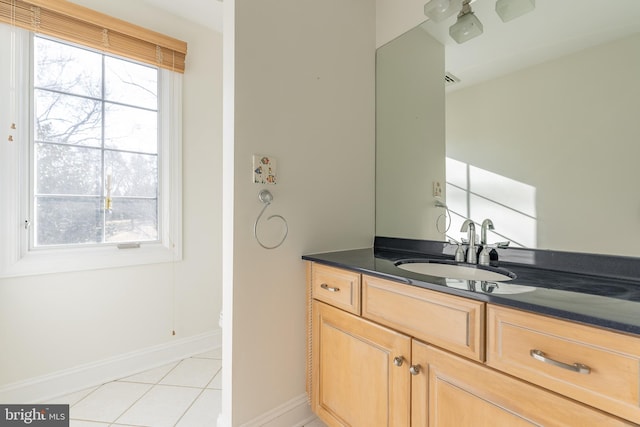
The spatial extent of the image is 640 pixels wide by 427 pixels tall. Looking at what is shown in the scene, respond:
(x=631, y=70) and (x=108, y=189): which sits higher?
(x=631, y=70)

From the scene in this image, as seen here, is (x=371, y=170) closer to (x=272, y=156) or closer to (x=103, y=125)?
(x=272, y=156)

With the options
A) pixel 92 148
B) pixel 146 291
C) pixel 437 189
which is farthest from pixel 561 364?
pixel 92 148

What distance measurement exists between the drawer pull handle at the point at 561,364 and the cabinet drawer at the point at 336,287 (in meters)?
0.60

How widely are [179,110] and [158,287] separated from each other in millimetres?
1294

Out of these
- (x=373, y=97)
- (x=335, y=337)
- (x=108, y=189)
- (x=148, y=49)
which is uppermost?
(x=148, y=49)

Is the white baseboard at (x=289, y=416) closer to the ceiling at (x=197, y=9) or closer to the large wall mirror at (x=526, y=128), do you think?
the large wall mirror at (x=526, y=128)

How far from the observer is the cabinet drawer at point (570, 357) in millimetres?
586

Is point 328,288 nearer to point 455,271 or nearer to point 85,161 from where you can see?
point 455,271

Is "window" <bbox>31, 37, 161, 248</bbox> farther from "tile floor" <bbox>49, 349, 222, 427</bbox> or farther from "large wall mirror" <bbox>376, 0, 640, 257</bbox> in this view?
"large wall mirror" <bbox>376, 0, 640, 257</bbox>

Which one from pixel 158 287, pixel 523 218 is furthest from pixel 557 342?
pixel 158 287

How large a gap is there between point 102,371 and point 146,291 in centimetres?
52

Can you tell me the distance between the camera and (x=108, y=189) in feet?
6.27

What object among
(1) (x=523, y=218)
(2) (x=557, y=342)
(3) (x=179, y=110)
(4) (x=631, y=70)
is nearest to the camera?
(2) (x=557, y=342)

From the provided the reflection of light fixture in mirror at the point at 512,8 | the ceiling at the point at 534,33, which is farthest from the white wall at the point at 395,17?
the reflection of light fixture in mirror at the point at 512,8
